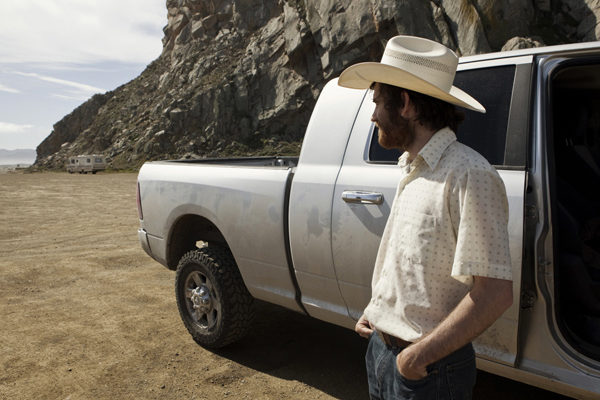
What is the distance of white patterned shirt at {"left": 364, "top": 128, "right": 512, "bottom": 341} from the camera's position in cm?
133

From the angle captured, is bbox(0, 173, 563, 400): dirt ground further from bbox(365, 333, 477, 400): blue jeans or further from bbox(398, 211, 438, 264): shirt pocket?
bbox(398, 211, 438, 264): shirt pocket

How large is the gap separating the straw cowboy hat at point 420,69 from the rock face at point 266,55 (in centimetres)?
3835

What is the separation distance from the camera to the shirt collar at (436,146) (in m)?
1.47

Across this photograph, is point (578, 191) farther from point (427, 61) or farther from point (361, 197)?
point (427, 61)

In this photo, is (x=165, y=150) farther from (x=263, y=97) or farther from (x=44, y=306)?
(x=44, y=306)

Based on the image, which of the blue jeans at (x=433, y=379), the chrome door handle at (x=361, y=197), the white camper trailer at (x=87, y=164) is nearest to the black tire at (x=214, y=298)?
the chrome door handle at (x=361, y=197)

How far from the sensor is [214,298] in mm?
3965

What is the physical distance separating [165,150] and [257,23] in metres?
21.6

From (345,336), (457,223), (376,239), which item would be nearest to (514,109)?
(376,239)

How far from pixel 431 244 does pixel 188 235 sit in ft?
10.6

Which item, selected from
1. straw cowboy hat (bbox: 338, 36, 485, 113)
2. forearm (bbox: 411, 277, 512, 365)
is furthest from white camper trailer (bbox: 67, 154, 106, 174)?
forearm (bbox: 411, 277, 512, 365)

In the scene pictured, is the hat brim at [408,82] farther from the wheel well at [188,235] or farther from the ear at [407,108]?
the wheel well at [188,235]

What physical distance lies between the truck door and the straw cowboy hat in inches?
34.2

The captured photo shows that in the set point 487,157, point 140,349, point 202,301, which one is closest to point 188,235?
point 202,301
